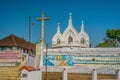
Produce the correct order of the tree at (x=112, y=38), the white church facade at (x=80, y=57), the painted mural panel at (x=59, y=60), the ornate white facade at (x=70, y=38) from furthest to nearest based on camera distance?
the tree at (x=112, y=38), the ornate white facade at (x=70, y=38), the painted mural panel at (x=59, y=60), the white church facade at (x=80, y=57)

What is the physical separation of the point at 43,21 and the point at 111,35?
94.5 feet

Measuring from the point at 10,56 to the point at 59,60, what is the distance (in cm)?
641

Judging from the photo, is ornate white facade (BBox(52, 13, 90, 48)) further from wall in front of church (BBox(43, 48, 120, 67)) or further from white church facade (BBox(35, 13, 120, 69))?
wall in front of church (BBox(43, 48, 120, 67))

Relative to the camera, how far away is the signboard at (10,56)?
116 feet

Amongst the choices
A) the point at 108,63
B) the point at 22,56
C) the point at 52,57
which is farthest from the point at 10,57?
the point at 108,63

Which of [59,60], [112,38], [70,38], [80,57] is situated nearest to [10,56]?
[59,60]

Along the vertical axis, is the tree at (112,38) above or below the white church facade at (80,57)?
above

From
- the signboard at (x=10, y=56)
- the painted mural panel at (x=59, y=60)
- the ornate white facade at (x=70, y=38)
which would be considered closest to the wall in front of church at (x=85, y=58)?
the painted mural panel at (x=59, y=60)

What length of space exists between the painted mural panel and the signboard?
3.34 m

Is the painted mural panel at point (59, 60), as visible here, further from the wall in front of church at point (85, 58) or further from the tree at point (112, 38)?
the tree at point (112, 38)

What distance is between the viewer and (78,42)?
172 ft

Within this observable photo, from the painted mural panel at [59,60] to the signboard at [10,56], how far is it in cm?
334

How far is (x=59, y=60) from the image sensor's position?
116 feet

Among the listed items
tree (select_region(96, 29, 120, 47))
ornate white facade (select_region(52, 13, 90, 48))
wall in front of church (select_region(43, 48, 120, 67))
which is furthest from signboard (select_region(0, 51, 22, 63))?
tree (select_region(96, 29, 120, 47))
